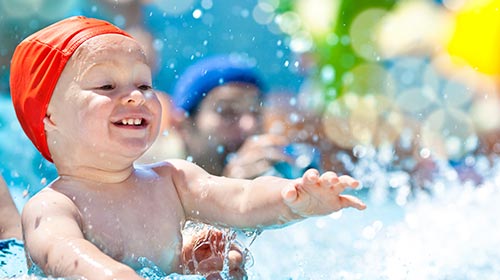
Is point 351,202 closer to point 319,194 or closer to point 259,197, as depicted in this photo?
point 319,194

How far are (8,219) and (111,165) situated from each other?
795mm

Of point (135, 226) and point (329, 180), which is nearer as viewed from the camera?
point (329, 180)

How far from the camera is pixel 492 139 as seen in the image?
19.7 ft

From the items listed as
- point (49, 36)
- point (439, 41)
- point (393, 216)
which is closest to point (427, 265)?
Result: point (49, 36)

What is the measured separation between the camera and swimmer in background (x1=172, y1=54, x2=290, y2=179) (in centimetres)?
405

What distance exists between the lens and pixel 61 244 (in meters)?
1.64

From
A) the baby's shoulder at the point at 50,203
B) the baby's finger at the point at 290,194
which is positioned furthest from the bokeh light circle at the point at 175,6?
the baby's finger at the point at 290,194

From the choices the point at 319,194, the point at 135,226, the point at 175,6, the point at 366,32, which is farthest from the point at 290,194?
the point at 366,32

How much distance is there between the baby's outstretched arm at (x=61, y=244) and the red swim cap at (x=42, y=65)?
0.74ft

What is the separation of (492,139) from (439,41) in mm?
994

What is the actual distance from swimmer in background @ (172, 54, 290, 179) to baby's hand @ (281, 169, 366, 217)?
6.75ft

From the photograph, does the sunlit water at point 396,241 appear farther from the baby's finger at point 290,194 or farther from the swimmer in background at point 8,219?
the baby's finger at point 290,194

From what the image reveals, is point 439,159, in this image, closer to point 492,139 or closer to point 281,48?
point 492,139

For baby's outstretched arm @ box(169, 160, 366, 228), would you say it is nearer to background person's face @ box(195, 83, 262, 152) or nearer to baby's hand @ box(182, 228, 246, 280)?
baby's hand @ box(182, 228, 246, 280)
